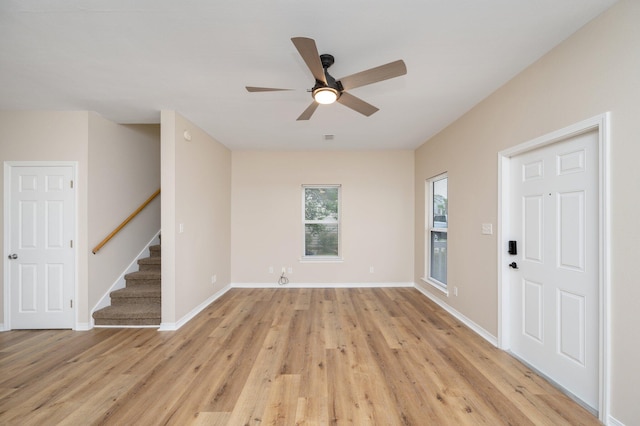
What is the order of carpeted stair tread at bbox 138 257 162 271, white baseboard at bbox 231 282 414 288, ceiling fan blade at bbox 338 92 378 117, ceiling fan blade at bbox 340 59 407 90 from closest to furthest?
ceiling fan blade at bbox 340 59 407 90 → ceiling fan blade at bbox 338 92 378 117 → carpeted stair tread at bbox 138 257 162 271 → white baseboard at bbox 231 282 414 288

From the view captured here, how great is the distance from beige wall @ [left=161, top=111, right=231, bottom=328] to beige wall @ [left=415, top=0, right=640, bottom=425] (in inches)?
147

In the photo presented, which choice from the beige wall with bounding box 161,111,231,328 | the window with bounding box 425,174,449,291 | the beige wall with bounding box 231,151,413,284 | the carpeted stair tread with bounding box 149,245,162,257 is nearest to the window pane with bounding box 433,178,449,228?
the window with bounding box 425,174,449,291

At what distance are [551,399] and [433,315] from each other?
1.66 m

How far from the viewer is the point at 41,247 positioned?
3172mm

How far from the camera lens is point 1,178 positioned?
123 inches

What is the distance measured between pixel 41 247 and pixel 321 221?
410 centimetres

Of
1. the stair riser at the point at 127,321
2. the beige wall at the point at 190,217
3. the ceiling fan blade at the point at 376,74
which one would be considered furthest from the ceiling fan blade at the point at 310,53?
the stair riser at the point at 127,321

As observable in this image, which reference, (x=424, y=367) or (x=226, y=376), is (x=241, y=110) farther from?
(x=424, y=367)

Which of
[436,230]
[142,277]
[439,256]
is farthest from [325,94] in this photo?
[142,277]

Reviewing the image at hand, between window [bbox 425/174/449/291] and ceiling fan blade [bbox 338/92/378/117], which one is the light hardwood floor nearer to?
window [bbox 425/174/449/291]

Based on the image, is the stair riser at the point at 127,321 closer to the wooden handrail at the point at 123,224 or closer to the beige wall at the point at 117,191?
the beige wall at the point at 117,191

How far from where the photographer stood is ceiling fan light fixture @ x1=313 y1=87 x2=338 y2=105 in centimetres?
202

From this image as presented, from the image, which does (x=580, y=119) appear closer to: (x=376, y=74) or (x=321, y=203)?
(x=376, y=74)

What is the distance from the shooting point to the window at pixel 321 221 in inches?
207
